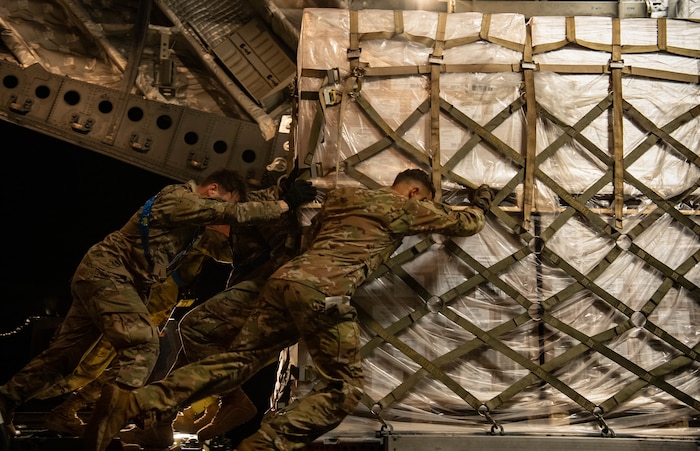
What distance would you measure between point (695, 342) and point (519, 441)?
1468 millimetres

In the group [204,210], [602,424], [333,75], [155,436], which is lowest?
[155,436]

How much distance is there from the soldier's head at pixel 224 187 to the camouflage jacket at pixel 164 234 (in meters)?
0.15

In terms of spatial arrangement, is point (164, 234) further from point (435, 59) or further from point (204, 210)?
point (435, 59)

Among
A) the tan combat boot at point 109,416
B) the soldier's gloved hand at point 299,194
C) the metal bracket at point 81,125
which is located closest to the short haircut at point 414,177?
the soldier's gloved hand at point 299,194

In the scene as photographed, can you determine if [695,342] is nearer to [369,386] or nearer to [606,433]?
[606,433]

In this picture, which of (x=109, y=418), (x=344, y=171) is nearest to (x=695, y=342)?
(x=344, y=171)

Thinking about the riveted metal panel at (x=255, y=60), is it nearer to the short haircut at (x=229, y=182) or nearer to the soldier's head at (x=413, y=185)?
A: the short haircut at (x=229, y=182)

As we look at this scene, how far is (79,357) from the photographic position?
519 cm

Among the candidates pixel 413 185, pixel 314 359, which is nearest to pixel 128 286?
pixel 314 359

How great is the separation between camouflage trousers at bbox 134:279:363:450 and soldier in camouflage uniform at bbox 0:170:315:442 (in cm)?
44

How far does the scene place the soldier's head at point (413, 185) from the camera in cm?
493

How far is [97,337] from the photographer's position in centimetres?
527

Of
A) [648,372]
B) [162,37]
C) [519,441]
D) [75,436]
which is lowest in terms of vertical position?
[75,436]

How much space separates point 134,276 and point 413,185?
1970 millimetres
